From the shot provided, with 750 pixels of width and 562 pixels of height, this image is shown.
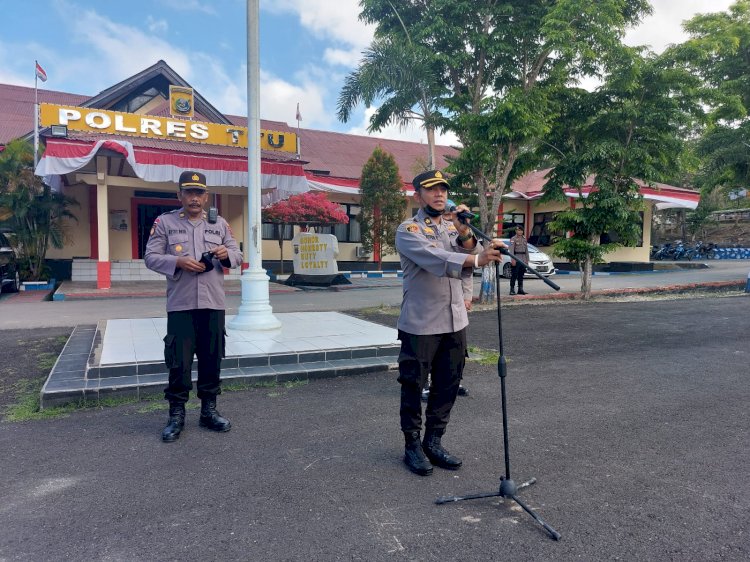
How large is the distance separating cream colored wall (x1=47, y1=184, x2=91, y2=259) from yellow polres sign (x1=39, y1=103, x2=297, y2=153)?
403cm

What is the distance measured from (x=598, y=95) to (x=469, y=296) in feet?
31.0

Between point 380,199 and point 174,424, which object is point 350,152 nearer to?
point 380,199

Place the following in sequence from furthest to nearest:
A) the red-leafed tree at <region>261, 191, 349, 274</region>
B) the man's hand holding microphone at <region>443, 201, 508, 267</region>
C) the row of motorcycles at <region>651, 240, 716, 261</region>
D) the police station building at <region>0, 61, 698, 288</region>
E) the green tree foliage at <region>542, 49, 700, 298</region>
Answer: the row of motorcycles at <region>651, 240, 716, 261</region>, the red-leafed tree at <region>261, 191, 349, 274</region>, the police station building at <region>0, 61, 698, 288</region>, the green tree foliage at <region>542, 49, 700, 298</region>, the man's hand holding microphone at <region>443, 201, 508, 267</region>

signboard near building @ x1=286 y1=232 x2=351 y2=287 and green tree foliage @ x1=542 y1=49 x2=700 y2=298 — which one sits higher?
green tree foliage @ x1=542 y1=49 x2=700 y2=298

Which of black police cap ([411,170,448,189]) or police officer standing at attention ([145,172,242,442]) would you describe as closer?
black police cap ([411,170,448,189])

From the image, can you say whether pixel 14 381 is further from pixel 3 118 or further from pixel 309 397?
pixel 3 118

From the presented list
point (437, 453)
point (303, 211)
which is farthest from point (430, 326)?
point (303, 211)

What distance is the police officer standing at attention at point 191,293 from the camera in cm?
398

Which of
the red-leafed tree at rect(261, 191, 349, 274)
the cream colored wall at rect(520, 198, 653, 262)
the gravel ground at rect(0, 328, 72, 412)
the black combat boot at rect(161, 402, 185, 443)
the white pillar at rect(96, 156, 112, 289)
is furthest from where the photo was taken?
the cream colored wall at rect(520, 198, 653, 262)

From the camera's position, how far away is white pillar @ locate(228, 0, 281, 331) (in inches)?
288

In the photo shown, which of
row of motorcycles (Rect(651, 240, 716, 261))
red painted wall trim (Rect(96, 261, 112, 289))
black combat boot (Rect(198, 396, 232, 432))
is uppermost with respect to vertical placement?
row of motorcycles (Rect(651, 240, 716, 261))

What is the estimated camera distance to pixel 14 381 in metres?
5.53

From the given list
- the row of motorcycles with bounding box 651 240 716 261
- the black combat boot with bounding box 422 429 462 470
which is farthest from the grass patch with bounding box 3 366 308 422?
the row of motorcycles with bounding box 651 240 716 261

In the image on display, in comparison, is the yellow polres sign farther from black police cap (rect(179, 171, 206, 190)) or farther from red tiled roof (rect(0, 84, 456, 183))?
black police cap (rect(179, 171, 206, 190))
